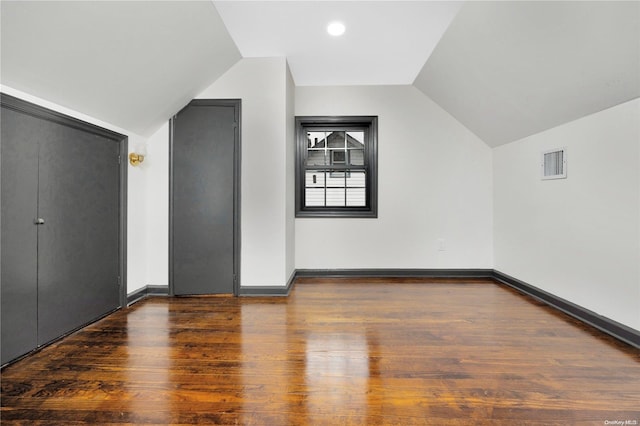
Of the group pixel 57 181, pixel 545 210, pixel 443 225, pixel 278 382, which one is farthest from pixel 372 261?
pixel 57 181

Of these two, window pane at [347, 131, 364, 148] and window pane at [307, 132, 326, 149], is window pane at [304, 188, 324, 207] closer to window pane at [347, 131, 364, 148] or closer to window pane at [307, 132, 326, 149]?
window pane at [307, 132, 326, 149]

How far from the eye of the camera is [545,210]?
3.27 metres

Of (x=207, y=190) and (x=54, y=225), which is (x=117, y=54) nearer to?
(x=54, y=225)

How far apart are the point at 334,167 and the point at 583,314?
3120 mm

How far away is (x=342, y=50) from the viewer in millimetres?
3414

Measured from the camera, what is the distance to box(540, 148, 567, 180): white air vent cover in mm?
2967

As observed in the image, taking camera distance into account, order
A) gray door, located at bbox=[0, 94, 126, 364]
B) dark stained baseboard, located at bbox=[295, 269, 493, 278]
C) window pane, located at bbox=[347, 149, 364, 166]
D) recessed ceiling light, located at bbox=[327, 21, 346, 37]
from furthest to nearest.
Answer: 1. window pane, located at bbox=[347, 149, 364, 166]
2. dark stained baseboard, located at bbox=[295, 269, 493, 278]
3. recessed ceiling light, located at bbox=[327, 21, 346, 37]
4. gray door, located at bbox=[0, 94, 126, 364]

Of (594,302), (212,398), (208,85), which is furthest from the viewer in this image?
(208,85)

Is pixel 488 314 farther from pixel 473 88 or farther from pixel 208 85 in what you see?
pixel 208 85

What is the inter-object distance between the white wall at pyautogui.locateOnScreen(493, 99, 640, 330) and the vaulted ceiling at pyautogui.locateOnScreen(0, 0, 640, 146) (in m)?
0.19

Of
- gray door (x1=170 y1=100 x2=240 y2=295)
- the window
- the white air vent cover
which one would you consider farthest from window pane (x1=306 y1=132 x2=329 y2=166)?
the white air vent cover

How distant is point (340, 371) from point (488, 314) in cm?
173

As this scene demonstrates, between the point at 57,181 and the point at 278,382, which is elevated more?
the point at 57,181

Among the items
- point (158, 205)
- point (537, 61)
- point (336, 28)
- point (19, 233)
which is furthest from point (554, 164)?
point (19, 233)
